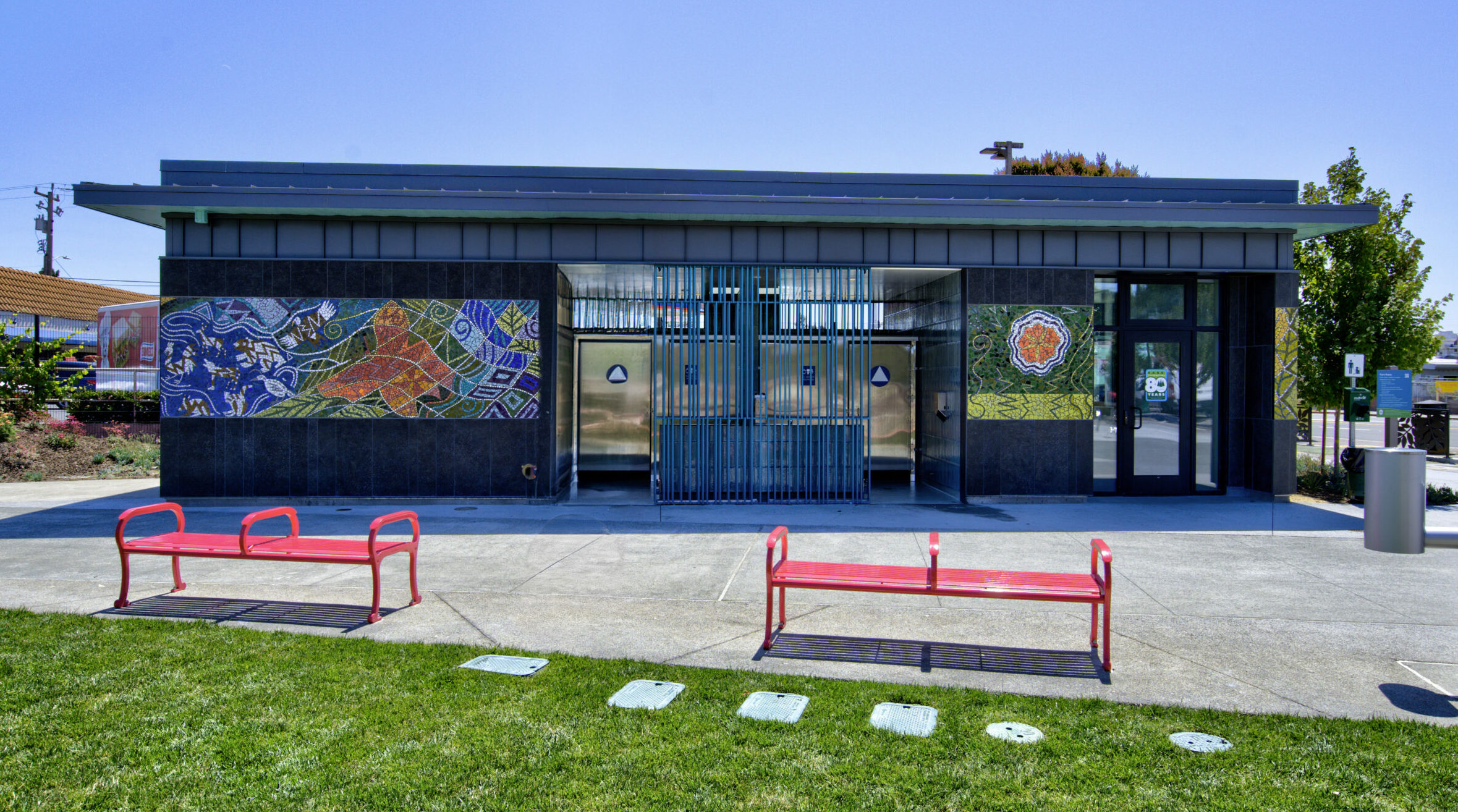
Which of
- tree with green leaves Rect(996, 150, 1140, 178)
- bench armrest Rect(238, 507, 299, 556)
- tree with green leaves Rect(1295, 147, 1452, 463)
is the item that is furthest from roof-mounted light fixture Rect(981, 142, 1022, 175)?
bench armrest Rect(238, 507, 299, 556)

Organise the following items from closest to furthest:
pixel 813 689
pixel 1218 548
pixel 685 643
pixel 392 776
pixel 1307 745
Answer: pixel 392 776, pixel 1307 745, pixel 813 689, pixel 685 643, pixel 1218 548

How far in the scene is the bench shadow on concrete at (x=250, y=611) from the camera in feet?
20.6

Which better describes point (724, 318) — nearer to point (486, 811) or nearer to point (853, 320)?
point (853, 320)

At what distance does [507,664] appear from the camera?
209 inches

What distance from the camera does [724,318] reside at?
12.4 meters

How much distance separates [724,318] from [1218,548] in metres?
6.53

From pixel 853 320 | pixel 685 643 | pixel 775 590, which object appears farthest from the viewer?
pixel 853 320

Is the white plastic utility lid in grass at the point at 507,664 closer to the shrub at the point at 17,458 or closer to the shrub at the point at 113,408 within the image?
the shrub at the point at 17,458

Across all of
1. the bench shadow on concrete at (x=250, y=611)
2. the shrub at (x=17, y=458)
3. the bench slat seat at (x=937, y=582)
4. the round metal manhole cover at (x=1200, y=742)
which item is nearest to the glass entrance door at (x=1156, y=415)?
the bench slat seat at (x=937, y=582)

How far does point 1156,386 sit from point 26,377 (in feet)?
66.3

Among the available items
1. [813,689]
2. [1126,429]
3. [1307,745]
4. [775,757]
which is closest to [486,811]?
[775,757]

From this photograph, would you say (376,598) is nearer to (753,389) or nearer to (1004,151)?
(753,389)

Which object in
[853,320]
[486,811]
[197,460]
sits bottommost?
[486,811]

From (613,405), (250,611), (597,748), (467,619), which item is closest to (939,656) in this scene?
(597,748)
